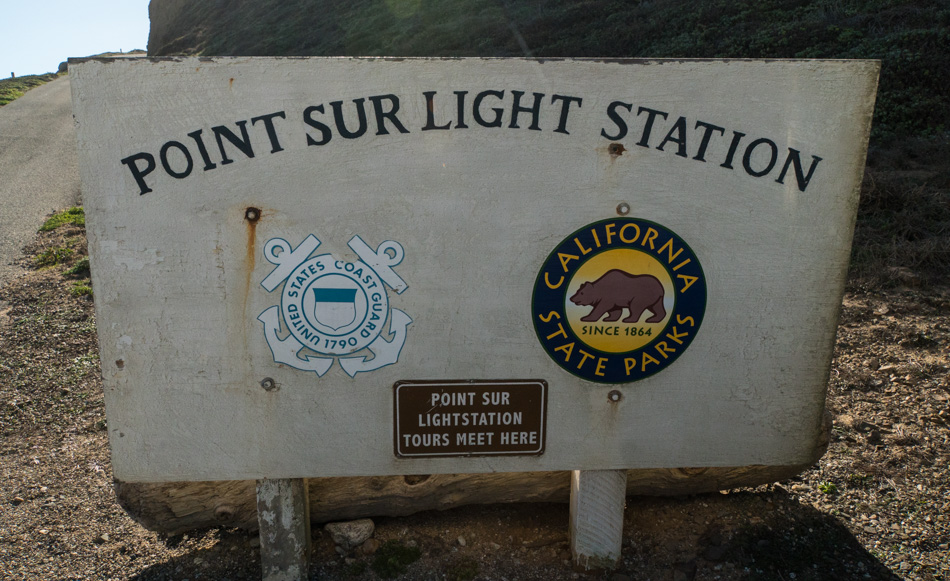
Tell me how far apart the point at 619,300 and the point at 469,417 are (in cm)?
68

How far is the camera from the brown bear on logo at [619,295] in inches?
90.6

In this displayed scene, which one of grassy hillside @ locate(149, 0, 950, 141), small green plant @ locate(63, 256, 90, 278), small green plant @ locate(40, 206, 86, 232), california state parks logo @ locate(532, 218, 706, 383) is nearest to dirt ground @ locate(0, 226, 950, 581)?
california state parks logo @ locate(532, 218, 706, 383)

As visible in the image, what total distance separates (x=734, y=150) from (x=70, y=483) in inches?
132

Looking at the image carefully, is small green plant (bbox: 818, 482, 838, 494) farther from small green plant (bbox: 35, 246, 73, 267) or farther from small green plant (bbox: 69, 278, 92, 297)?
small green plant (bbox: 35, 246, 73, 267)

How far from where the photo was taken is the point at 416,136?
84.4 inches

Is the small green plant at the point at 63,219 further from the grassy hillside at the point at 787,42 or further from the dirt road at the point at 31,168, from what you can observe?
the grassy hillside at the point at 787,42

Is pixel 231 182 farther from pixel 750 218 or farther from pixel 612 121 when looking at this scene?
pixel 750 218

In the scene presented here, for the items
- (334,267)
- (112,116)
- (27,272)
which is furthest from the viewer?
(27,272)

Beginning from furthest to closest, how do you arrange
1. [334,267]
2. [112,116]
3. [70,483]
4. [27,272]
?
[27,272]
[70,483]
[334,267]
[112,116]

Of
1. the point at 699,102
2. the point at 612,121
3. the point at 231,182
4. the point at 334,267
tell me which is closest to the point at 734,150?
the point at 699,102

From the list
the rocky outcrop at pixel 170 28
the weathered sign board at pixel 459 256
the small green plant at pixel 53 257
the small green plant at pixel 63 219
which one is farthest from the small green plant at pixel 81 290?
the rocky outcrop at pixel 170 28

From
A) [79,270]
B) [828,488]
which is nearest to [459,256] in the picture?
[828,488]

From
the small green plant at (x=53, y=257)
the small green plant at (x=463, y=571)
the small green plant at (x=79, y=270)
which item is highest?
the small green plant at (x=53, y=257)

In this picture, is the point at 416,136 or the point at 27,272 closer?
the point at 416,136
